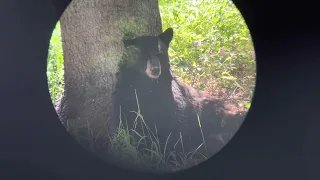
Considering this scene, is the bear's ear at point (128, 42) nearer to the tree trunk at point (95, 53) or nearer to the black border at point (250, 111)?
the tree trunk at point (95, 53)

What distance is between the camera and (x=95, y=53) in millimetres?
1493

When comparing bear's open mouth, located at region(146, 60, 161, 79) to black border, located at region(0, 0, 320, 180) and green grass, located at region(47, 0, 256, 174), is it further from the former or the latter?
black border, located at region(0, 0, 320, 180)

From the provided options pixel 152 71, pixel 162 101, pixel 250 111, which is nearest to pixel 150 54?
pixel 152 71

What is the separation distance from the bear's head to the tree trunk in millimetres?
26

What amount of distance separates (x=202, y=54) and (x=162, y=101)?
23 cm

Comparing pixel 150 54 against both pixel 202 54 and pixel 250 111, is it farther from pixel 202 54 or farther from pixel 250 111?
pixel 250 111

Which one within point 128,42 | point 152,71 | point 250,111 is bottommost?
point 250,111

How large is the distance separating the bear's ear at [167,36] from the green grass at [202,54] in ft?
0.05

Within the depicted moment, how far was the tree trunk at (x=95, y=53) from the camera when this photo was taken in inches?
57.9

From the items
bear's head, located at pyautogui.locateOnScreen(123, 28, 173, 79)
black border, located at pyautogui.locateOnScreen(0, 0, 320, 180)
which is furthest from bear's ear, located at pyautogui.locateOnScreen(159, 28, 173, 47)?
black border, located at pyautogui.locateOnScreen(0, 0, 320, 180)

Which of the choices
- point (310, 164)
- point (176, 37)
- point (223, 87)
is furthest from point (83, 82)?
point (310, 164)

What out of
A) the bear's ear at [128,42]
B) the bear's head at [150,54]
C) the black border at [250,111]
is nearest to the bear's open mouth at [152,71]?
the bear's head at [150,54]

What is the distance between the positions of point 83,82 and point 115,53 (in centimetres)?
16

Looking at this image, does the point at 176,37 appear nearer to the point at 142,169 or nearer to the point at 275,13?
the point at 275,13
